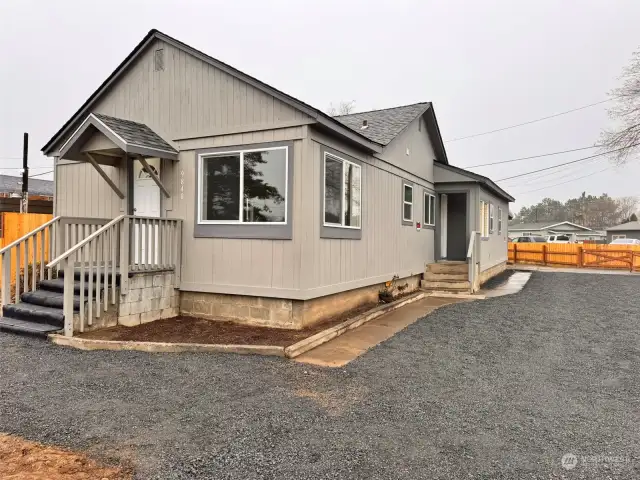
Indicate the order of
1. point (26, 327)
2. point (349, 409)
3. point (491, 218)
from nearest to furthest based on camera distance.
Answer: point (349, 409) → point (26, 327) → point (491, 218)

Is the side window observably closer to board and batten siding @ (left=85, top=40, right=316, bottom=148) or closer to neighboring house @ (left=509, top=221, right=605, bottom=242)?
board and batten siding @ (left=85, top=40, right=316, bottom=148)

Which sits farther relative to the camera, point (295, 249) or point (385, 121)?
point (385, 121)

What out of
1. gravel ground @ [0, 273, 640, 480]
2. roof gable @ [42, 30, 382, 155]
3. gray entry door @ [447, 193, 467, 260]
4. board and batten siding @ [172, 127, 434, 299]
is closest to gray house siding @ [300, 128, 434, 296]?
board and batten siding @ [172, 127, 434, 299]

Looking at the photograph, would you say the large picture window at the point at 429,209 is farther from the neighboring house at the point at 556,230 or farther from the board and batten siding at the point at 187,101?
the neighboring house at the point at 556,230

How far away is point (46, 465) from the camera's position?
259 centimetres

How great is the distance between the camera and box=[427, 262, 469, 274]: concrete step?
38.9 ft

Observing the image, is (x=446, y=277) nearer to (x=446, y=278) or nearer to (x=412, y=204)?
(x=446, y=278)

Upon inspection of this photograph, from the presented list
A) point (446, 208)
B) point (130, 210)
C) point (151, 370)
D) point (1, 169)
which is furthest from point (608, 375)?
point (1, 169)

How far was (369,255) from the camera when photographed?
8.64 m

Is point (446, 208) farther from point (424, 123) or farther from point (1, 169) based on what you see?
point (1, 169)

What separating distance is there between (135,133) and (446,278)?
8.79 m

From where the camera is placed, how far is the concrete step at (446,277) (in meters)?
11.6

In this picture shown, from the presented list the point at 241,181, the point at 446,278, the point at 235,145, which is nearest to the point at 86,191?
the point at 235,145

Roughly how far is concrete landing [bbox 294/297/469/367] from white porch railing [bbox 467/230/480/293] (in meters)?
2.54
